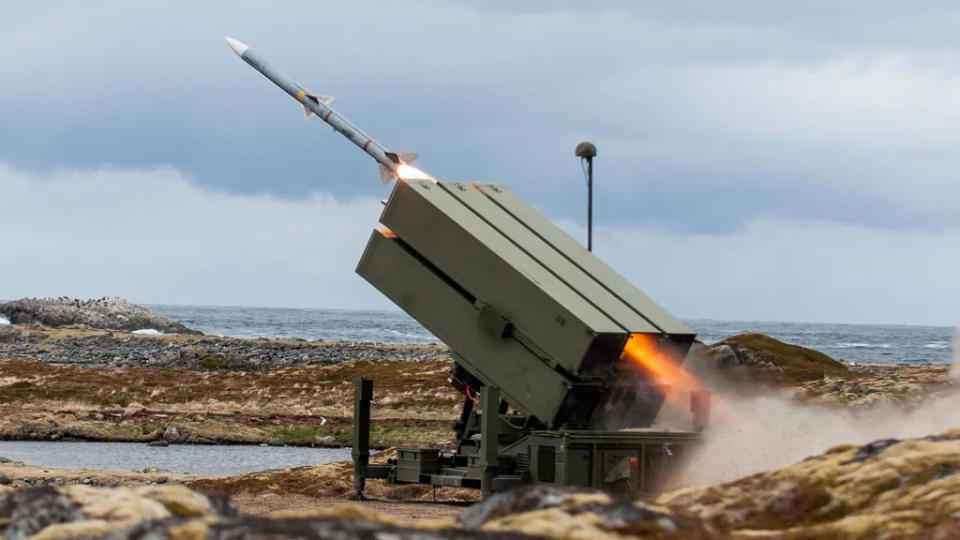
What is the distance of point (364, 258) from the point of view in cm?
2484

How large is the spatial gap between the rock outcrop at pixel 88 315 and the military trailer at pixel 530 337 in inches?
3846

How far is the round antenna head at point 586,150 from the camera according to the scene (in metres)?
36.2

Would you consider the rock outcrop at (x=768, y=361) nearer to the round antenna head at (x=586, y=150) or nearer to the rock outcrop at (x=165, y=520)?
the round antenna head at (x=586, y=150)

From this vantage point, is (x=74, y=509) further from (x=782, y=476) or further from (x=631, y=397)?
(x=631, y=397)

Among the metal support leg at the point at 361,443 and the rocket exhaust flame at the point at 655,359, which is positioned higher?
the rocket exhaust flame at the point at 655,359

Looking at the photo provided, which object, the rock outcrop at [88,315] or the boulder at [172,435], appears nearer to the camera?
the boulder at [172,435]

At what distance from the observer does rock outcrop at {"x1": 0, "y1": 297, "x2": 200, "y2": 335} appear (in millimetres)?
119438

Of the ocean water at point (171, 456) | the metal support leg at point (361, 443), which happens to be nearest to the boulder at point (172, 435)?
the ocean water at point (171, 456)

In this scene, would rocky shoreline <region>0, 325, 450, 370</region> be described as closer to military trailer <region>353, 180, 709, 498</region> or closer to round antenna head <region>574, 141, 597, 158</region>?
round antenna head <region>574, 141, 597, 158</region>

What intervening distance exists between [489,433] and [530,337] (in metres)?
1.99

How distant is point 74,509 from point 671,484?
13.1 meters

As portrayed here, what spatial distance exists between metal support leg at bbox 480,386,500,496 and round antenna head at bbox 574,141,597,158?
1323 cm

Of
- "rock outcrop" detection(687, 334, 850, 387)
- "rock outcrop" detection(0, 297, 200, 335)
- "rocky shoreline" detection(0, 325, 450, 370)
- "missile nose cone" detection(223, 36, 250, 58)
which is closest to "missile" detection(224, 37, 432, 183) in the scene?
"missile nose cone" detection(223, 36, 250, 58)

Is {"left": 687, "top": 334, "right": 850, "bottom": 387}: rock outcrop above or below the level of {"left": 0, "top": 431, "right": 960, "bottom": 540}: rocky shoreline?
above
